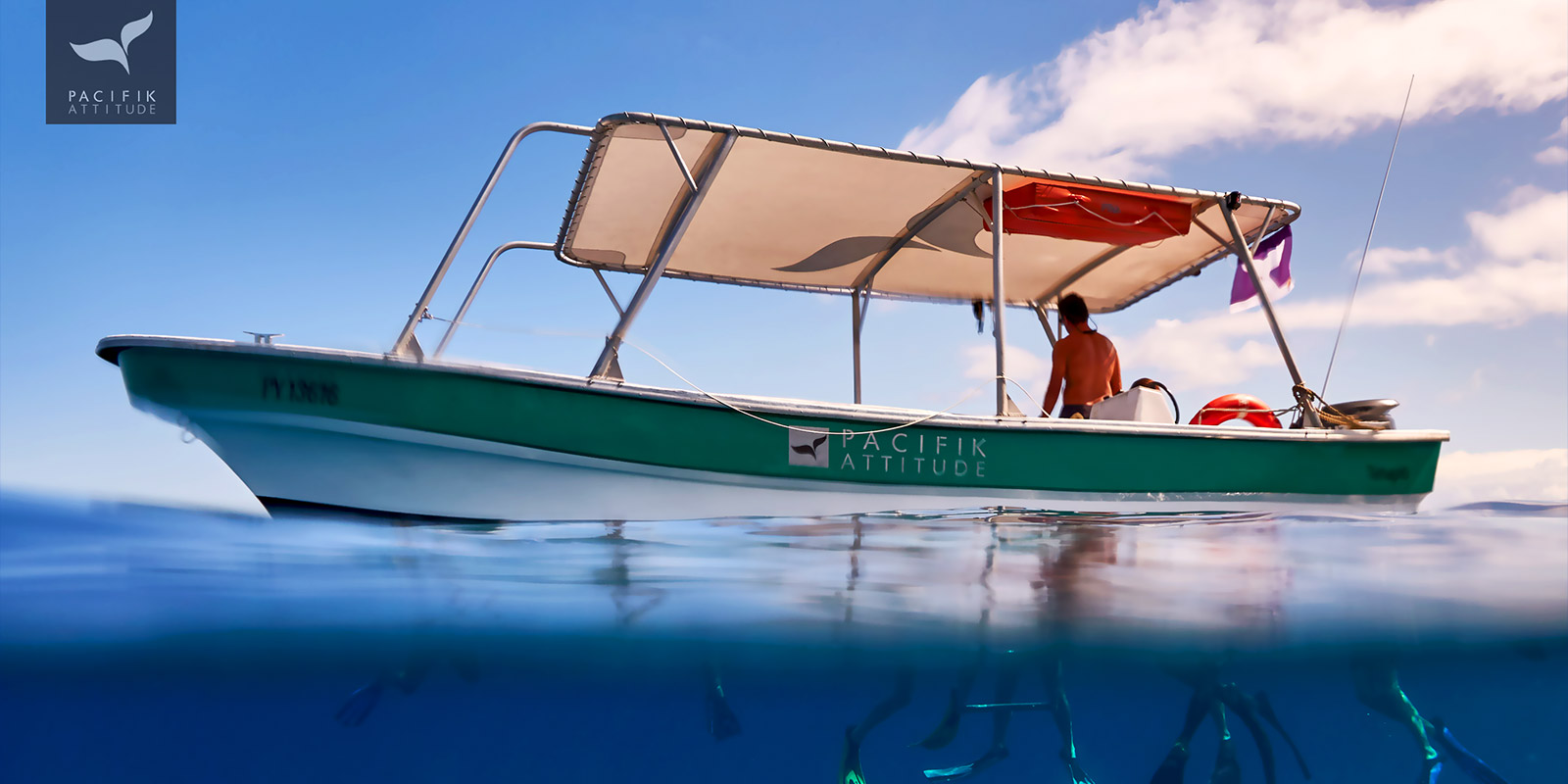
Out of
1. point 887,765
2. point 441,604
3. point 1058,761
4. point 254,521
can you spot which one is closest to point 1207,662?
point 1058,761

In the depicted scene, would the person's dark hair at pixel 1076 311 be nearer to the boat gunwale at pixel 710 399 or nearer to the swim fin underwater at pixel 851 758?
the boat gunwale at pixel 710 399

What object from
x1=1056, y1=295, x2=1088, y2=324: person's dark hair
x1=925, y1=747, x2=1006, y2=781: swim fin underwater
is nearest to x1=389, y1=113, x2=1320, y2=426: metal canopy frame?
x1=1056, y1=295, x2=1088, y2=324: person's dark hair

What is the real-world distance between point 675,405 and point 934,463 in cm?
164

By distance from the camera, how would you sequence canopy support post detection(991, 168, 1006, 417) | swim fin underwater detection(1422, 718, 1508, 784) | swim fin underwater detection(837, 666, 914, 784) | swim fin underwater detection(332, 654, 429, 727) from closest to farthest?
canopy support post detection(991, 168, 1006, 417)
swim fin underwater detection(332, 654, 429, 727)
swim fin underwater detection(837, 666, 914, 784)
swim fin underwater detection(1422, 718, 1508, 784)

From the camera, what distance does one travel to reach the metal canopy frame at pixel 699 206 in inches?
168

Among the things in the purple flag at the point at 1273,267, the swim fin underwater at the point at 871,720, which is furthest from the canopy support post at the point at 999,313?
the swim fin underwater at the point at 871,720

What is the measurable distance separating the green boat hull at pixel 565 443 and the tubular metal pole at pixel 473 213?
0.45 m

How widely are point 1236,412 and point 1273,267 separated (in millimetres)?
1213

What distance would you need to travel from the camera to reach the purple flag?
5855 mm

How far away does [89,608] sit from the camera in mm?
4531

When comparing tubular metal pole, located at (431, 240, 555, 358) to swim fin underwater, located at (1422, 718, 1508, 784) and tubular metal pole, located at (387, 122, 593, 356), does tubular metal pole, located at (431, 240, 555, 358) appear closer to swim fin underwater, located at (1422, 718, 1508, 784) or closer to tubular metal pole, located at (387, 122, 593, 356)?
tubular metal pole, located at (387, 122, 593, 356)

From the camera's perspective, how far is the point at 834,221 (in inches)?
231

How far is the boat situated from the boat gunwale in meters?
0.01

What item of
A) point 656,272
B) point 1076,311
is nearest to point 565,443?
point 656,272
